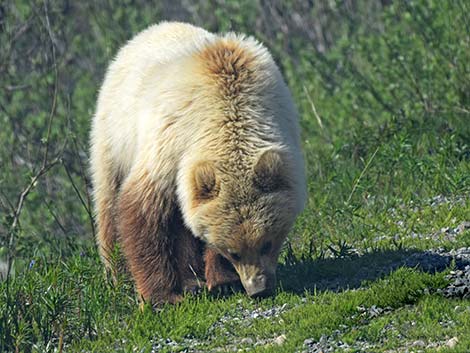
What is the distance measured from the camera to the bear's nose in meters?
6.89

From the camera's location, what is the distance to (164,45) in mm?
8172

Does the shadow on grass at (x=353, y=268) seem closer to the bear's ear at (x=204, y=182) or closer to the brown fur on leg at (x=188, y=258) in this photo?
the brown fur on leg at (x=188, y=258)

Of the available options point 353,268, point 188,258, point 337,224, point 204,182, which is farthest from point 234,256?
point 337,224

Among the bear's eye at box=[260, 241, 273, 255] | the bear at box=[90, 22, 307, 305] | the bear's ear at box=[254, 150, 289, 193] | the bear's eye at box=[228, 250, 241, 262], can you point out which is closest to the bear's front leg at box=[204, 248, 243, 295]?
the bear at box=[90, 22, 307, 305]

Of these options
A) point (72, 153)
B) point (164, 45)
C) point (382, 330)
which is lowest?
point (382, 330)

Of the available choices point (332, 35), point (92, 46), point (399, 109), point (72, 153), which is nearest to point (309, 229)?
point (399, 109)

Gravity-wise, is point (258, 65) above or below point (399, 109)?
above

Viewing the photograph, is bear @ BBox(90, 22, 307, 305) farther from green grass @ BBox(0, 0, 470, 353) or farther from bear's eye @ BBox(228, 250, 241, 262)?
green grass @ BBox(0, 0, 470, 353)

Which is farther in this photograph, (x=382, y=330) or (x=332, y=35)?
(x=332, y=35)

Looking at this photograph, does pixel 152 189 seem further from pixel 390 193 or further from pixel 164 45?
pixel 390 193

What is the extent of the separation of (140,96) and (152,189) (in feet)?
3.02

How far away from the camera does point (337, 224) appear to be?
851 centimetres

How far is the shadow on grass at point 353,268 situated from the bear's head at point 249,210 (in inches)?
12.2

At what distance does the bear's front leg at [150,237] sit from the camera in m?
7.15
